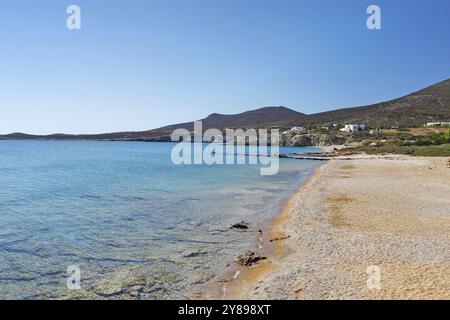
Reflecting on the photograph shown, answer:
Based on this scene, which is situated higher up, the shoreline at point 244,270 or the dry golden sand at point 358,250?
the dry golden sand at point 358,250

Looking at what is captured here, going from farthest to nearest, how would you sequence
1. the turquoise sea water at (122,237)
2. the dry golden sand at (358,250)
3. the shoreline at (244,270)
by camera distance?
the turquoise sea water at (122,237)
the shoreline at (244,270)
the dry golden sand at (358,250)

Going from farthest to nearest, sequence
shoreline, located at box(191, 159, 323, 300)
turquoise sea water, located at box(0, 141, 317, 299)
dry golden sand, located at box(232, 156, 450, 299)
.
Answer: turquoise sea water, located at box(0, 141, 317, 299), shoreline, located at box(191, 159, 323, 300), dry golden sand, located at box(232, 156, 450, 299)

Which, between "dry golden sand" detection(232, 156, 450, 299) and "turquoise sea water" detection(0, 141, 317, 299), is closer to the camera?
"dry golden sand" detection(232, 156, 450, 299)

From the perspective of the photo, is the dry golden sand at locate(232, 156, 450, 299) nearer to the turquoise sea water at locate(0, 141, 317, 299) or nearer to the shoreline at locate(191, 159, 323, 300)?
the shoreline at locate(191, 159, 323, 300)

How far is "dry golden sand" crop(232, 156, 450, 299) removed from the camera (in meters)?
8.80

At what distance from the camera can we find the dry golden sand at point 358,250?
8797mm

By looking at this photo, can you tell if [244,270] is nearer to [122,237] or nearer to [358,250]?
[358,250]

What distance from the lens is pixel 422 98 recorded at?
481 feet

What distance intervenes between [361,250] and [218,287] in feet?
16.4

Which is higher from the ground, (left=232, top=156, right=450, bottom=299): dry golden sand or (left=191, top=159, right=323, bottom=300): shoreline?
(left=232, top=156, right=450, bottom=299): dry golden sand

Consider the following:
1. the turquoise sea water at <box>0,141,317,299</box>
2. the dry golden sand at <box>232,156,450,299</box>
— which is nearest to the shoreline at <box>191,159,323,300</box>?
the dry golden sand at <box>232,156,450,299</box>

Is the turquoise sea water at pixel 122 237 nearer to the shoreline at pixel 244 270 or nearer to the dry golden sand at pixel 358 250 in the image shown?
the shoreline at pixel 244 270

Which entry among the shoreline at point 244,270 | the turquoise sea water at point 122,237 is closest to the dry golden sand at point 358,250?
the shoreline at point 244,270
